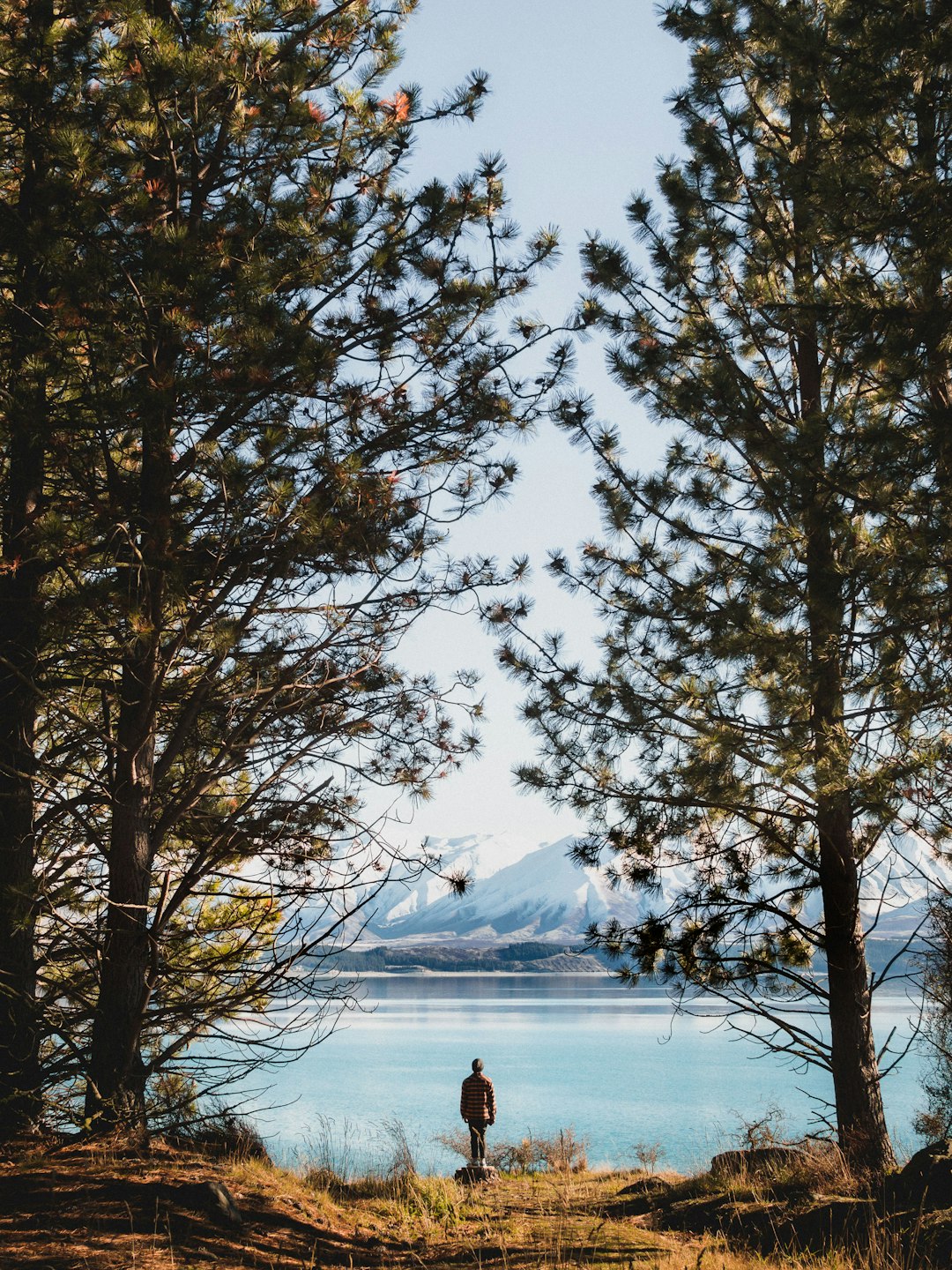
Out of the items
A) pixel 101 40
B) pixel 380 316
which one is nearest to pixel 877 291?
pixel 380 316

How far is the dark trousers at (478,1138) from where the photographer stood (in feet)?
35.6

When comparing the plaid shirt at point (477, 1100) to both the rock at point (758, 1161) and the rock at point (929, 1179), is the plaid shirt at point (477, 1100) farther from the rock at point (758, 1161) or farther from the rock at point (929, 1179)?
the rock at point (929, 1179)

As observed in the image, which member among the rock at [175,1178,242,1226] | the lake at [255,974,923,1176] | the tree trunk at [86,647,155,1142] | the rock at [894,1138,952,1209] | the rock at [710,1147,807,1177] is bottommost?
the lake at [255,974,923,1176]

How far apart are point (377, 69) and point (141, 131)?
1.77m

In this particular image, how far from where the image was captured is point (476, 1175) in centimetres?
971

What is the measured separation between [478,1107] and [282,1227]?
6192 mm

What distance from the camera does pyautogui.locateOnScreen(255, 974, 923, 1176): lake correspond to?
63.6 feet

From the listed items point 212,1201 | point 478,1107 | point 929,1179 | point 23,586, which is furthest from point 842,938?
point 23,586

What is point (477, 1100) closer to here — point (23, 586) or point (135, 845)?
point (135, 845)

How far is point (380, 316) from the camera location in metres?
6.23

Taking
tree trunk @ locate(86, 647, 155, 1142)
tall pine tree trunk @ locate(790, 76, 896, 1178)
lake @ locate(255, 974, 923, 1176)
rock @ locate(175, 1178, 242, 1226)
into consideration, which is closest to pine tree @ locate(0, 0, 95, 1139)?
tree trunk @ locate(86, 647, 155, 1142)

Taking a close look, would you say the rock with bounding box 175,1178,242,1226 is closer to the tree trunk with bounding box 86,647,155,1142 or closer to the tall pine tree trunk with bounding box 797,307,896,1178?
the tree trunk with bounding box 86,647,155,1142

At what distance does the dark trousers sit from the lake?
0.49m

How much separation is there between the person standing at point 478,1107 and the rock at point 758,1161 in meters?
3.01
